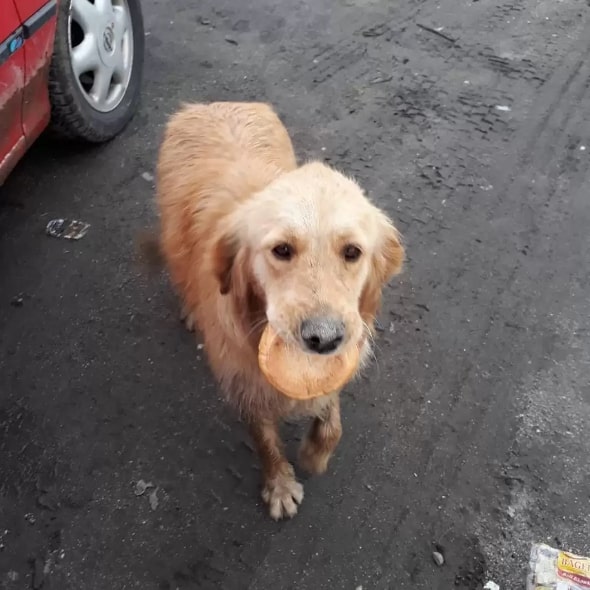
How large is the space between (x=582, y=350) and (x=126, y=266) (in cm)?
252

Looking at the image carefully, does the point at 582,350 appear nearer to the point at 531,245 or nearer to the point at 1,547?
the point at 531,245

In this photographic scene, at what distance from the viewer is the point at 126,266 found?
3.62 m

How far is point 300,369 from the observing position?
217 centimetres

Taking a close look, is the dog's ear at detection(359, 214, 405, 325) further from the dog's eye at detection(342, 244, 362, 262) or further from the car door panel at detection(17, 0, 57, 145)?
the car door panel at detection(17, 0, 57, 145)

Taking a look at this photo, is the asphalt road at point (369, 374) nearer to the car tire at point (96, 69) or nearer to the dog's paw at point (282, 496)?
the dog's paw at point (282, 496)

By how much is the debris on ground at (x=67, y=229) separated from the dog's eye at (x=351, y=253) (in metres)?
2.25

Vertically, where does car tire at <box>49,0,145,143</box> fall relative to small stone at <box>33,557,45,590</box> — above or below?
above

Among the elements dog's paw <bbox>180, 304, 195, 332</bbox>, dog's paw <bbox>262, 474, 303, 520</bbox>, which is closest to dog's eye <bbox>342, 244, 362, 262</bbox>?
dog's paw <bbox>262, 474, 303, 520</bbox>

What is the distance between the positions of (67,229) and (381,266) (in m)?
2.26

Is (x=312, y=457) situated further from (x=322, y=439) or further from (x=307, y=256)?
(x=307, y=256)

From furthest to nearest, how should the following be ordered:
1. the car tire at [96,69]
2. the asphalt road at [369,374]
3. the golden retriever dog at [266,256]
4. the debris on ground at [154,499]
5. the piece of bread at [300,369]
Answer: the car tire at [96,69] → the debris on ground at [154,499] → the asphalt road at [369,374] → the piece of bread at [300,369] → the golden retriever dog at [266,256]

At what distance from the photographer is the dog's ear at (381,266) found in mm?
2318

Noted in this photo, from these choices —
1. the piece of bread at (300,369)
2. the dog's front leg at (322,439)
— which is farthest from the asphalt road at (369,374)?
the piece of bread at (300,369)

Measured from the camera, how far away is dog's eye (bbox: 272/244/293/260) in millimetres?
2031
